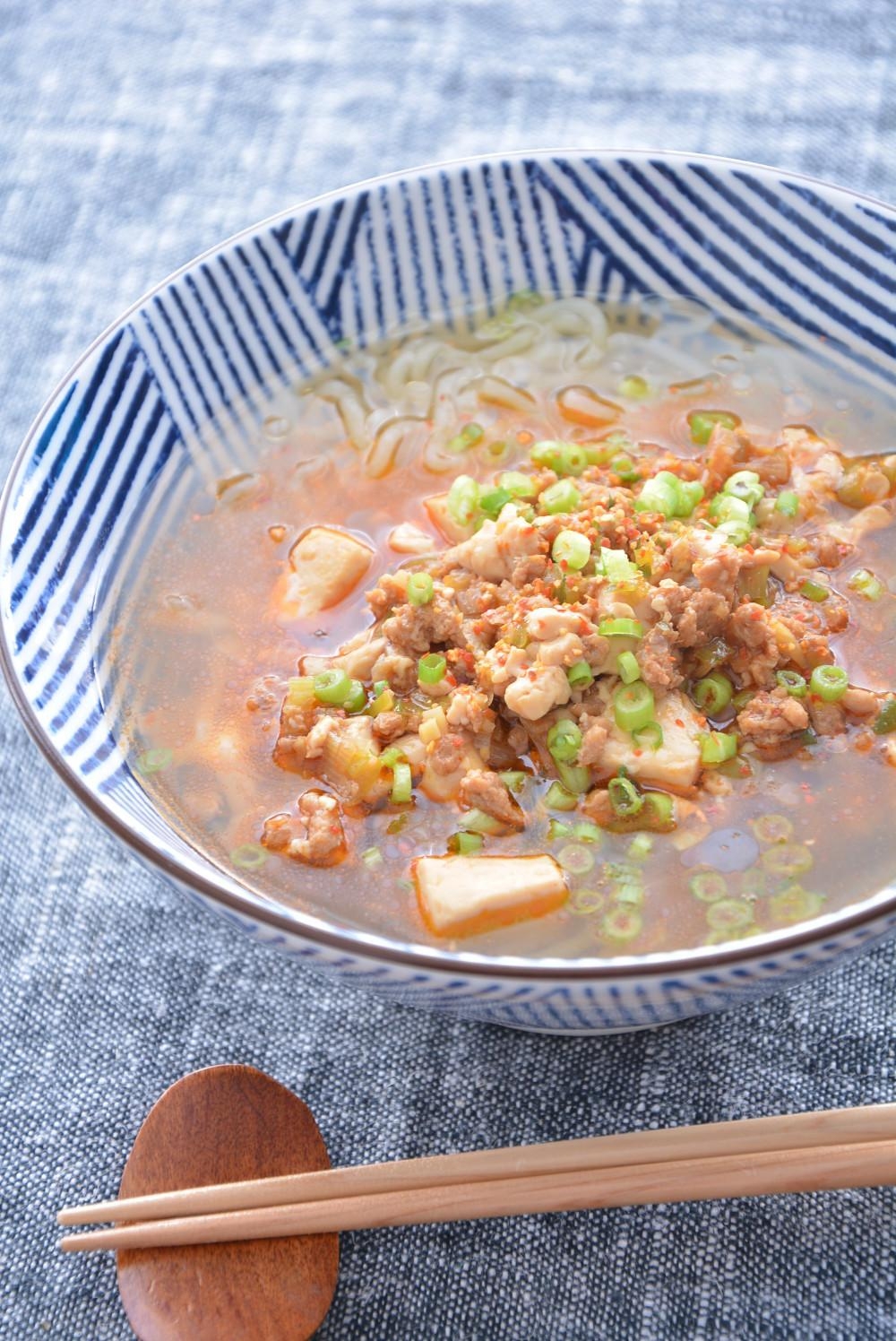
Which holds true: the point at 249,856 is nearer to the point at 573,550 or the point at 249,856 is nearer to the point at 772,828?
the point at 573,550

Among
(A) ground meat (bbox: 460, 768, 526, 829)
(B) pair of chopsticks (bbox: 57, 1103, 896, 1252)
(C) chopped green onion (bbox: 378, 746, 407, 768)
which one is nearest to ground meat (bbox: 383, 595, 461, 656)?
(C) chopped green onion (bbox: 378, 746, 407, 768)

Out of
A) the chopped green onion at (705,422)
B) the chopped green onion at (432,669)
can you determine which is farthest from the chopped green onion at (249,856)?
the chopped green onion at (705,422)

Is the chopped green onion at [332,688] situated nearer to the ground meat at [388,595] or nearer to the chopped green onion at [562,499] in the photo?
the ground meat at [388,595]

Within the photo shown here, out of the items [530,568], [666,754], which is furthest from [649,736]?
[530,568]

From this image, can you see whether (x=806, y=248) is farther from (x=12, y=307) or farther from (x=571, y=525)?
(x=12, y=307)

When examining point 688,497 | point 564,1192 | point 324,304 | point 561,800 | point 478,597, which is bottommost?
point 564,1192

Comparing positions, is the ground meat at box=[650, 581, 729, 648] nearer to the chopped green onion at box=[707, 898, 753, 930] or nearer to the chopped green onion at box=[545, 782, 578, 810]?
the chopped green onion at box=[545, 782, 578, 810]

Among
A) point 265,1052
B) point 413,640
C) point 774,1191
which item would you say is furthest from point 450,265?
point 774,1191
